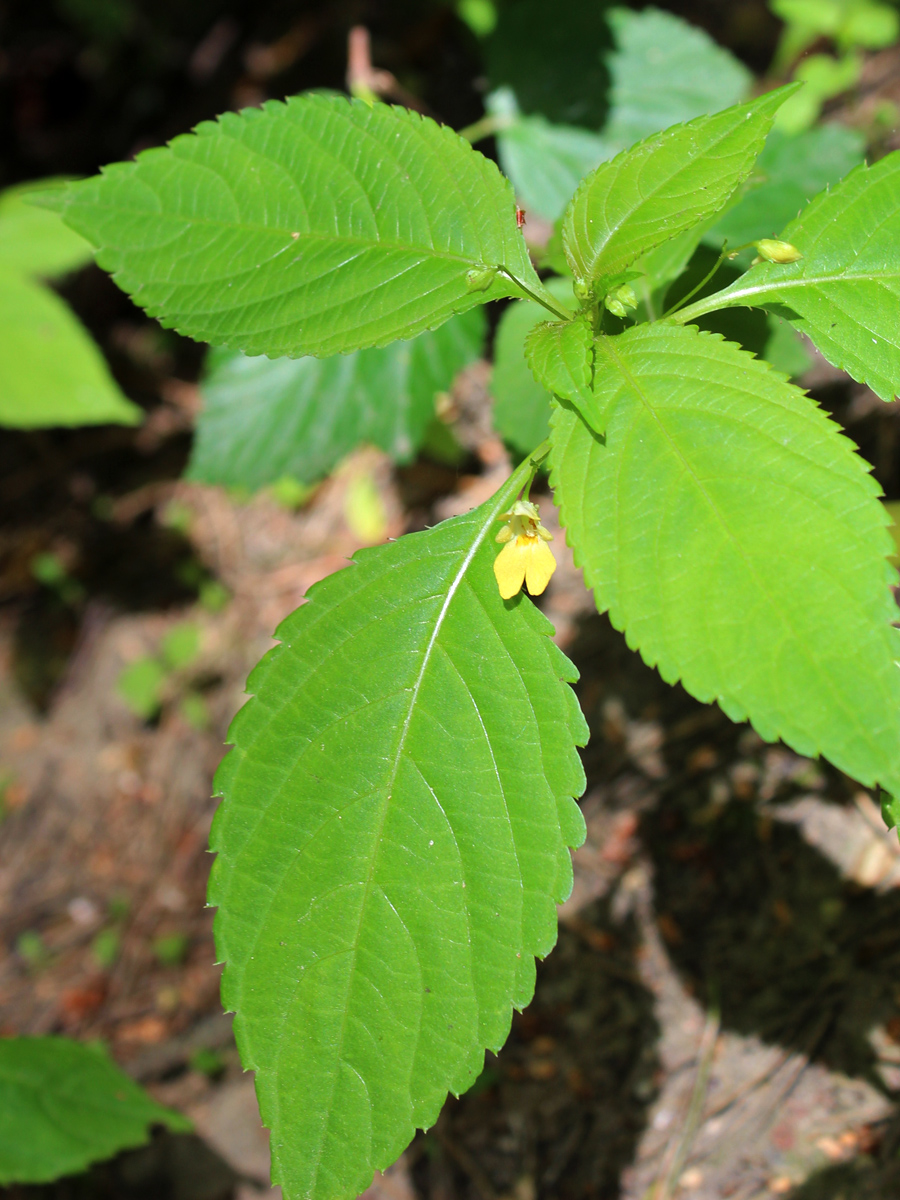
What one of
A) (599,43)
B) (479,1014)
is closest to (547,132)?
(599,43)

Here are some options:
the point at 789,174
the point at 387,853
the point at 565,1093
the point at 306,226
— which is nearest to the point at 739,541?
the point at 387,853

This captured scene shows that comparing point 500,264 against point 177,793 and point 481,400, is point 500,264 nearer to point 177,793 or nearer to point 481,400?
point 481,400

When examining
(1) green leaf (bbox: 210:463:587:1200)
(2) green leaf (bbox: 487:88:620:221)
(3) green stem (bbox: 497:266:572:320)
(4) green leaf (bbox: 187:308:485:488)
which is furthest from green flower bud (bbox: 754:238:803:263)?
(2) green leaf (bbox: 487:88:620:221)

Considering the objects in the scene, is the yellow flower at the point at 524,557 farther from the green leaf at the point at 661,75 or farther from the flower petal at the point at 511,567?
the green leaf at the point at 661,75

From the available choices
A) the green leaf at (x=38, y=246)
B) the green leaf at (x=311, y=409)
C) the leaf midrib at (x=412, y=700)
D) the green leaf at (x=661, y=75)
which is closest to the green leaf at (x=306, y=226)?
the leaf midrib at (x=412, y=700)

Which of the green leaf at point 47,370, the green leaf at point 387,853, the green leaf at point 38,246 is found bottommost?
the green leaf at point 47,370

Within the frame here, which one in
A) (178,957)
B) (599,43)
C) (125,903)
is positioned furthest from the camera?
(125,903)
